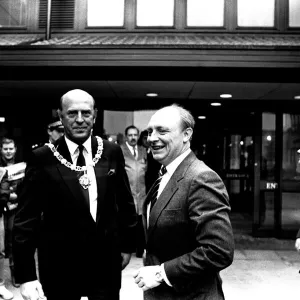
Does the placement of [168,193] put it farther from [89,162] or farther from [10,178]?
[10,178]

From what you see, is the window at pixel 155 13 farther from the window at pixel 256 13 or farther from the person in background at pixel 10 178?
the person in background at pixel 10 178

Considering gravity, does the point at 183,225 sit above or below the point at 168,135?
below

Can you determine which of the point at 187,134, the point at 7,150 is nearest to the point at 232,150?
the point at 7,150

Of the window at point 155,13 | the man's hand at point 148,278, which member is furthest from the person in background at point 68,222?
the window at point 155,13

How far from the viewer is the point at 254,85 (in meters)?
7.75

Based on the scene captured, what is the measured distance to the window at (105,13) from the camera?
8.42 m

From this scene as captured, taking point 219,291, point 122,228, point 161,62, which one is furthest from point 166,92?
point 219,291

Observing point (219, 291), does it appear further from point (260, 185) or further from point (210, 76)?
point (260, 185)

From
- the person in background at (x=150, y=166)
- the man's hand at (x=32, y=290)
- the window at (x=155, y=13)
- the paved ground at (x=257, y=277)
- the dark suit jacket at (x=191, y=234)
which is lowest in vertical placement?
the paved ground at (x=257, y=277)

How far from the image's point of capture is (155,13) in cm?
834

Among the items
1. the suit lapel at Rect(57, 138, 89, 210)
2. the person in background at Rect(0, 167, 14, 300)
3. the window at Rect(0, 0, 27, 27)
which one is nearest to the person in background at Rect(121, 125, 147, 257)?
the person in background at Rect(0, 167, 14, 300)

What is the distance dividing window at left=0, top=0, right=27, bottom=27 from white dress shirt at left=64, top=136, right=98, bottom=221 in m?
6.25

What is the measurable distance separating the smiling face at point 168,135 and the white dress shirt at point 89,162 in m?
0.90

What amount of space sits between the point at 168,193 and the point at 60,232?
1107 mm
